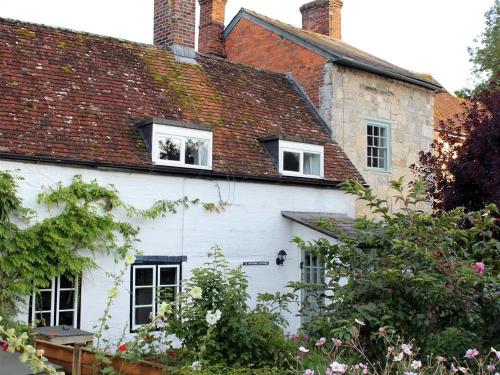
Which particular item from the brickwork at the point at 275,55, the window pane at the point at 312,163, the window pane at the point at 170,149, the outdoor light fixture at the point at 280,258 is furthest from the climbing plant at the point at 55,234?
the brickwork at the point at 275,55

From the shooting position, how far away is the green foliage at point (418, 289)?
613 cm

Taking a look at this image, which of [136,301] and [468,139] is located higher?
[468,139]

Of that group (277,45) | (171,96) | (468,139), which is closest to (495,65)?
(277,45)

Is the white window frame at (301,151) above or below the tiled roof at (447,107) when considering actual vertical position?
below

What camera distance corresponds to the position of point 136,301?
11.9 metres

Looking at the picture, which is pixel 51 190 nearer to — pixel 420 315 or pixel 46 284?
pixel 46 284

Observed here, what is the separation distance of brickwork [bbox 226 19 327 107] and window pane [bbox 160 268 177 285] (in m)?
6.90

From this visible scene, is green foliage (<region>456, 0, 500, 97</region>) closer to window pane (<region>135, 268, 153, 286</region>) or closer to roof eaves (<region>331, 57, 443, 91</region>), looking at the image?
roof eaves (<region>331, 57, 443, 91</region>)

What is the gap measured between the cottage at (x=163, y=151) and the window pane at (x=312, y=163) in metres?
0.03

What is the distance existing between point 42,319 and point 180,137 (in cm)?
444

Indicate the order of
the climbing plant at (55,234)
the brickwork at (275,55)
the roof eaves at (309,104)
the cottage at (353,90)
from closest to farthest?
the climbing plant at (55,234)
the roof eaves at (309,104)
the cottage at (353,90)
the brickwork at (275,55)

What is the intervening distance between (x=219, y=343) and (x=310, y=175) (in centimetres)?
781

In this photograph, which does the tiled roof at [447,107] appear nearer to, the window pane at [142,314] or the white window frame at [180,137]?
the white window frame at [180,137]

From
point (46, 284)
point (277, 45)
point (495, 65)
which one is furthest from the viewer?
point (495, 65)
